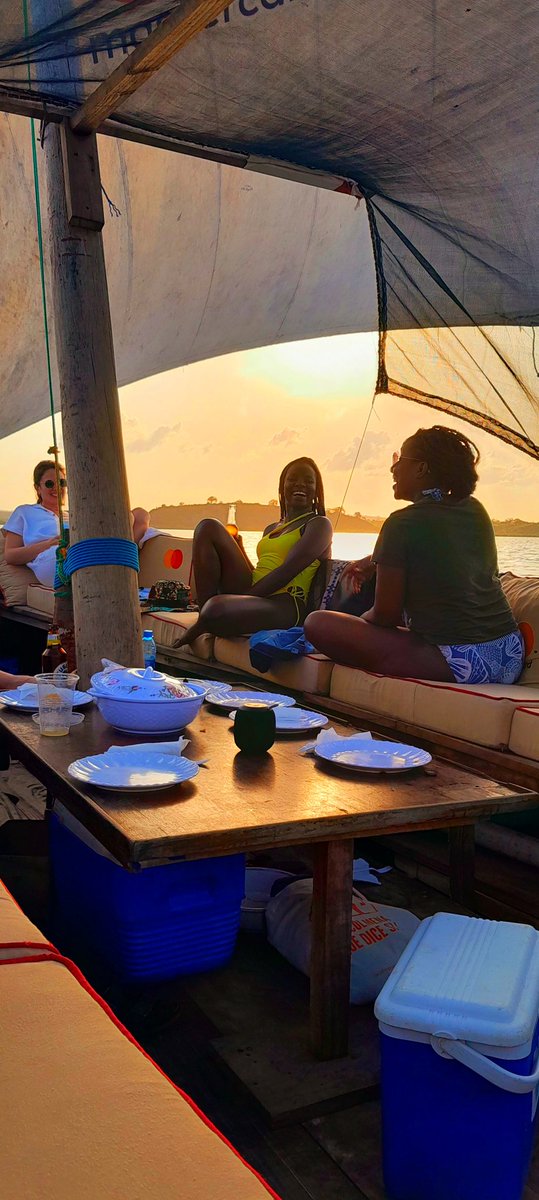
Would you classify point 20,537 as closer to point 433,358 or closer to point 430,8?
point 433,358

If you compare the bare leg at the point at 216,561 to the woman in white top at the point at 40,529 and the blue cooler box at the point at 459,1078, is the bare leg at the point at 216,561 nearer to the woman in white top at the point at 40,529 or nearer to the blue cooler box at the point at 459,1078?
the woman in white top at the point at 40,529

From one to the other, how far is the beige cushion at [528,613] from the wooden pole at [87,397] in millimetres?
1442

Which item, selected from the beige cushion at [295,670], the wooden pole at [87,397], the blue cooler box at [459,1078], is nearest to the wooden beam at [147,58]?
the wooden pole at [87,397]

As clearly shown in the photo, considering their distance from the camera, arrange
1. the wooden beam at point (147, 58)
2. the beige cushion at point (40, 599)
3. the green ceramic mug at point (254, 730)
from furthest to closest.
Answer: the beige cushion at point (40, 599), the wooden beam at point (147, 58), the green ceramic mug at point (254, 730)

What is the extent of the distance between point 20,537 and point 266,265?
5.89 meters

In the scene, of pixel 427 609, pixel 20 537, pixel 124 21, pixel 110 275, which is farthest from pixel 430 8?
pixel 110 275

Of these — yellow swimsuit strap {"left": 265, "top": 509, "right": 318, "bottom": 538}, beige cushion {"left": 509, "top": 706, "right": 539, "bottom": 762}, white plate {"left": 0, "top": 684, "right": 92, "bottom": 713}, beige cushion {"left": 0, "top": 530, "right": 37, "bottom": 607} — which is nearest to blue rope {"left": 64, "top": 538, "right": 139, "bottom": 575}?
white plate {"left": 0, "top": 684, "right": 92, "bottom": 713}

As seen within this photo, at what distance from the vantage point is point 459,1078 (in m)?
1.19

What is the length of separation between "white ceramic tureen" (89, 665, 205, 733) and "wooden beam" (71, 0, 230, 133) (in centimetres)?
143

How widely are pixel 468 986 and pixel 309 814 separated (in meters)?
0.35

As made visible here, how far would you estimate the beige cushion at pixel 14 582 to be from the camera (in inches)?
241

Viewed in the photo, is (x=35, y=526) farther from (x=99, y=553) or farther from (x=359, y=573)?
(x=99, y=553)

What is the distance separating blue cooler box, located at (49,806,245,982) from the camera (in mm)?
1620

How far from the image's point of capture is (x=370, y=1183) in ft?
4.22
